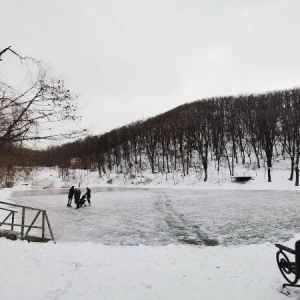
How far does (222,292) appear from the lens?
6012mm

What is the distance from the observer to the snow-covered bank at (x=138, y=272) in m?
6.02

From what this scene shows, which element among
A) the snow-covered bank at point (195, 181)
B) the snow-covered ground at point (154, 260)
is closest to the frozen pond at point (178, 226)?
the snow-covered ground at point (154, 260)

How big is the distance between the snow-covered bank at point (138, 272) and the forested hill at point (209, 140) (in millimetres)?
42234

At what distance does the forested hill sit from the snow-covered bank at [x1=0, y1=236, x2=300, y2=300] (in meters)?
42.2

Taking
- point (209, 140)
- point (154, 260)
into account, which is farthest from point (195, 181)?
point (154, 260)

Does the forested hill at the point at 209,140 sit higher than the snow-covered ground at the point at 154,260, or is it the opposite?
the forested hill at the point at 209,140

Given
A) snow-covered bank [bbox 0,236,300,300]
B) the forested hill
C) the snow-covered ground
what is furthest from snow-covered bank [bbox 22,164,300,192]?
snow-covered bank [bbox 0,236,300,300]

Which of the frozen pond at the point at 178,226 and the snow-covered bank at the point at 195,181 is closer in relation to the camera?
the frozen pond at the point at 178,226

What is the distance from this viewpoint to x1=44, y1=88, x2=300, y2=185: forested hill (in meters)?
57.3

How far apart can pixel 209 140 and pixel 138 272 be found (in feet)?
201

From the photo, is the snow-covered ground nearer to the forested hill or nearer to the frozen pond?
the frozen pond

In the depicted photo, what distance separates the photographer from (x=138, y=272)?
24.5 ft

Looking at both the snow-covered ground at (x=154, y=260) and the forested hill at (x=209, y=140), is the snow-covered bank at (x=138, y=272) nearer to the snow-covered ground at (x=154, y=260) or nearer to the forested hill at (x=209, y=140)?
the snow-covered ground at (x=154, y=260)

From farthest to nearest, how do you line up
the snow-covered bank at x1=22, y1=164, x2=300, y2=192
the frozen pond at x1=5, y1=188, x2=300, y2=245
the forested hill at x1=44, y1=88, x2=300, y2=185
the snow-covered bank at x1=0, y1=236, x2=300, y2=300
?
the forested hill at x1=44, y1=88, x2=300, y2=185, the snow-covered bank at x1=22, y1=164, x2=300, y2=192, the frozen pond at x1=5, y1=188, x2=300, y2=245, the snow-covered bank at x1=0, y1=236, x2=300, y2=300
